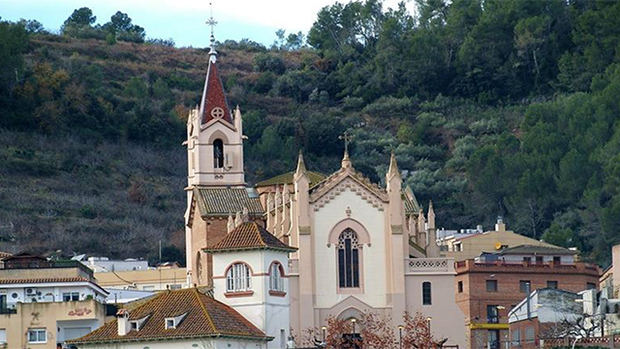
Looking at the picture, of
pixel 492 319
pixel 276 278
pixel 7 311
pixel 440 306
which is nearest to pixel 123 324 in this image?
pixel 276 278

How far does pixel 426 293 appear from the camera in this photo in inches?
4624

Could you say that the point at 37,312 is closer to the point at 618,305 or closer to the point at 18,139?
the point at 618,305

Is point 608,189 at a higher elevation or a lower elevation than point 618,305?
higher

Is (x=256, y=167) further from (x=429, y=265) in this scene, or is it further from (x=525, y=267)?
(x=429, y=265)

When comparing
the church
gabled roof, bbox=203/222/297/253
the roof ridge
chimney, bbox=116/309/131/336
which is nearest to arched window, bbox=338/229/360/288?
the church

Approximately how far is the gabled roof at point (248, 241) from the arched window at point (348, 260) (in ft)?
57.1

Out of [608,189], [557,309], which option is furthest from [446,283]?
[608,189]

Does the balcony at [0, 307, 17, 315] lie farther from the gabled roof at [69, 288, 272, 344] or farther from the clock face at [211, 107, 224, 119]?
the clock face at [211, 107, 224, 119]

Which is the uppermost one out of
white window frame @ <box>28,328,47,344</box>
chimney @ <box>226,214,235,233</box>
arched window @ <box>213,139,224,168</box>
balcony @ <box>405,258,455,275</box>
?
arched window @ <box>213,139,224,168</box>

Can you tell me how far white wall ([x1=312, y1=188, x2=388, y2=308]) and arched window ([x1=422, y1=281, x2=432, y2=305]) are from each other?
1.86 meters

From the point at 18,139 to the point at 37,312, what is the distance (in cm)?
8875

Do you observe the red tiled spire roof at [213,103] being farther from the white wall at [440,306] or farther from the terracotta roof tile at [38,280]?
the terracotta roof tile at [38,280]

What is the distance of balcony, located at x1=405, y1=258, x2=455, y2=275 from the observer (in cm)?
11788

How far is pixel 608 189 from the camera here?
16512cm
